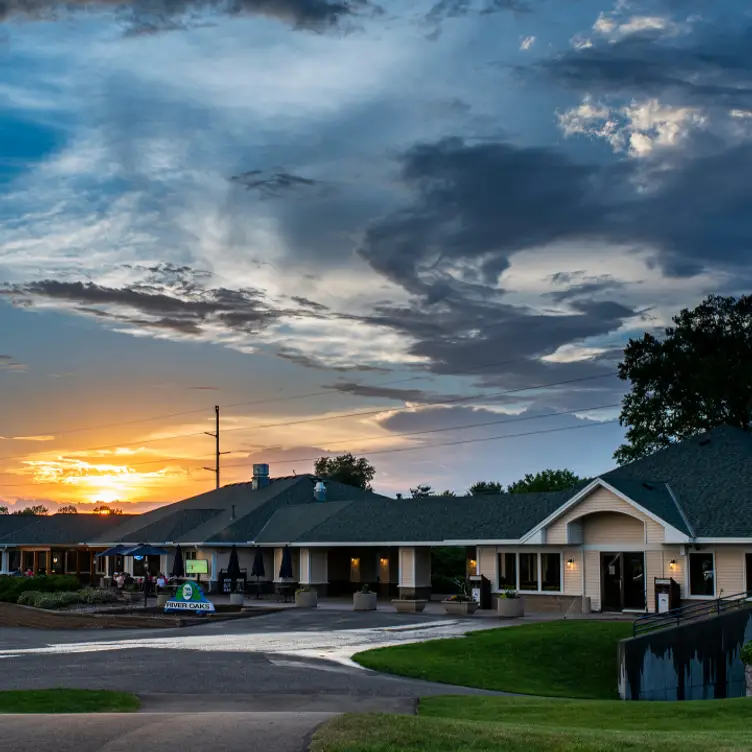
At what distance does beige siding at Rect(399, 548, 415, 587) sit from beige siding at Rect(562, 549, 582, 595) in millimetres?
9901

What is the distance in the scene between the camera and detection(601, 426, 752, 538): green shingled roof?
39281 millimetres

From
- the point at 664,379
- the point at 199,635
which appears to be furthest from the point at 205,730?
the point at 664,379

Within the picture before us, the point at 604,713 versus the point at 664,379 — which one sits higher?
the point at 664,379

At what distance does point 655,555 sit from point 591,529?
3.03 meters

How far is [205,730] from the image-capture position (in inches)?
516

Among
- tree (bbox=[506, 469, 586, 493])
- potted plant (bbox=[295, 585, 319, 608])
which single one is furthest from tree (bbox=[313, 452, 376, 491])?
potted plant (bbox=[295, 585, 319, 608])

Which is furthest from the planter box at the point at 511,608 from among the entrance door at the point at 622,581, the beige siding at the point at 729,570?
the beige siding at the point at 729,570

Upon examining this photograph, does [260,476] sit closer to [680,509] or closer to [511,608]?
[511,608]

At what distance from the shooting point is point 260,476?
71.0 meters

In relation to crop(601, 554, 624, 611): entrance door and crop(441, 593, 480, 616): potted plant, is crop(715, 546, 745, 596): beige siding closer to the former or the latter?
crop(601, 554, 624, 611): entrance door

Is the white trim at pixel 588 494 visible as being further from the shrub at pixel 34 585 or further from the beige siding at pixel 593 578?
the shrub at pixel 34 585

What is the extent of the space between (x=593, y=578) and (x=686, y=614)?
687cm

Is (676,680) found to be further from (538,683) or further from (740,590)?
(740,590)

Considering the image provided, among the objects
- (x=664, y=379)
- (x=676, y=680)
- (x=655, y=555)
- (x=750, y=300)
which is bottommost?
(x=676, y=680)
